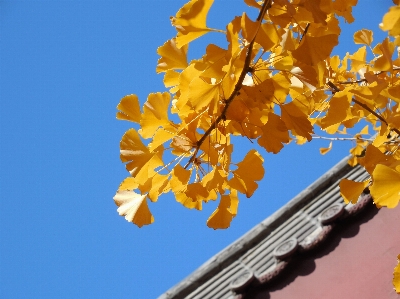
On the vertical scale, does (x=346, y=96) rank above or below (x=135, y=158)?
below

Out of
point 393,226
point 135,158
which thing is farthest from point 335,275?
point 135,158

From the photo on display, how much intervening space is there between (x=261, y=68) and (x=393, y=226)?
5.23 feet

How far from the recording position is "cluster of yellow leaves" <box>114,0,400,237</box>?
582mm

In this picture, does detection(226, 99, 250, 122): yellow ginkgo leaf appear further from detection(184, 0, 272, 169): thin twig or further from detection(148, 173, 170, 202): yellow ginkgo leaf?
detection(148, 173, 170, 202): yellow ginkgo leaf

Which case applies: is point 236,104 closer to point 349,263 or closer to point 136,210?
point 136,210

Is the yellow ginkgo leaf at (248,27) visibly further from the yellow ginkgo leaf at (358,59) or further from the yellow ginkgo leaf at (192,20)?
the yellow ginkgo leaf at (358,59)

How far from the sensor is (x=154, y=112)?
2.26ft

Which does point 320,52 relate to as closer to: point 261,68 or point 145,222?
point 261,68

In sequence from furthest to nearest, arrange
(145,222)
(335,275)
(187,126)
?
(335,275) < (145,222) < (187,126)

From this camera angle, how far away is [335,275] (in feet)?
6.23

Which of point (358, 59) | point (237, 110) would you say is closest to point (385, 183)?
point (237, 110)

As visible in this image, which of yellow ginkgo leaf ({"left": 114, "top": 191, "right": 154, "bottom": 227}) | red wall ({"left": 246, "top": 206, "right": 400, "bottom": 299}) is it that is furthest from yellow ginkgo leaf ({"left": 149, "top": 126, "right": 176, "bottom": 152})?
red wall ({"left": 246, "top": 206, "right": 400, "bottom": 299})

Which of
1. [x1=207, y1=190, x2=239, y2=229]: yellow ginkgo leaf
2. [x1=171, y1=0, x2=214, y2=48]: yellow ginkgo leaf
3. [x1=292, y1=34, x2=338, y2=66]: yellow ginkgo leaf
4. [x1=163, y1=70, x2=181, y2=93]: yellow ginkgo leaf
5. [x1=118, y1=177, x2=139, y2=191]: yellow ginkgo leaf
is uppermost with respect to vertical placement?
[x1=163, y1=70, x2=181, y2=93]: yellow ginkgo leaf

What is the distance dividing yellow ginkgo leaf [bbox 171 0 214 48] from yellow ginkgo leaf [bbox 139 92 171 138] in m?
0.10
